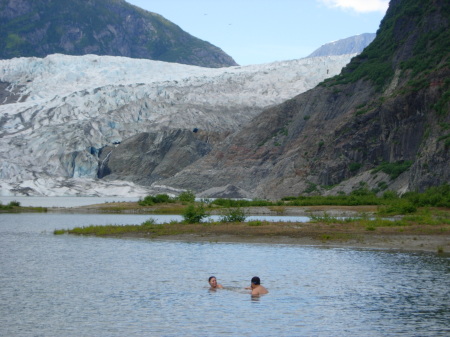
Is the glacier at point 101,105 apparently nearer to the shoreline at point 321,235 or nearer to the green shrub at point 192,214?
the green shrub at point 192,214

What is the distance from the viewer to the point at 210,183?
9712cm

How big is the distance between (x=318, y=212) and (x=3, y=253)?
89.4ft

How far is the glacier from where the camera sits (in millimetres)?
98125

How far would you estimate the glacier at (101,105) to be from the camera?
98.1 meters

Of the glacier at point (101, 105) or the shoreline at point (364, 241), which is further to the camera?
the glacier at point (101, 105)

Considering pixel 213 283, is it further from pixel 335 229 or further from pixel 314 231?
pixel 335 229

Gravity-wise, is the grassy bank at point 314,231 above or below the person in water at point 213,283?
above

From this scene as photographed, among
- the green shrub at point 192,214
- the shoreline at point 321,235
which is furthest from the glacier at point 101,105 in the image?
the shoreline at point 321,235

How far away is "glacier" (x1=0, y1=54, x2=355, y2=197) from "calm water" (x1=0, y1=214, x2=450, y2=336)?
66.7m

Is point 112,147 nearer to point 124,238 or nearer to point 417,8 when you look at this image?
point 417,8

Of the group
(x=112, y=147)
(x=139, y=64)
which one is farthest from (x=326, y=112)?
(x=139, y=64)

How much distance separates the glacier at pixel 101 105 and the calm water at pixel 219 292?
6674 centimetres

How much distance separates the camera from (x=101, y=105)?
112000mm

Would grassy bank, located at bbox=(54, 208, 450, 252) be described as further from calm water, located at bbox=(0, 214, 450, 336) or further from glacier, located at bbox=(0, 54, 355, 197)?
glacier, located at bbox=(0, 54, 355, 197)
